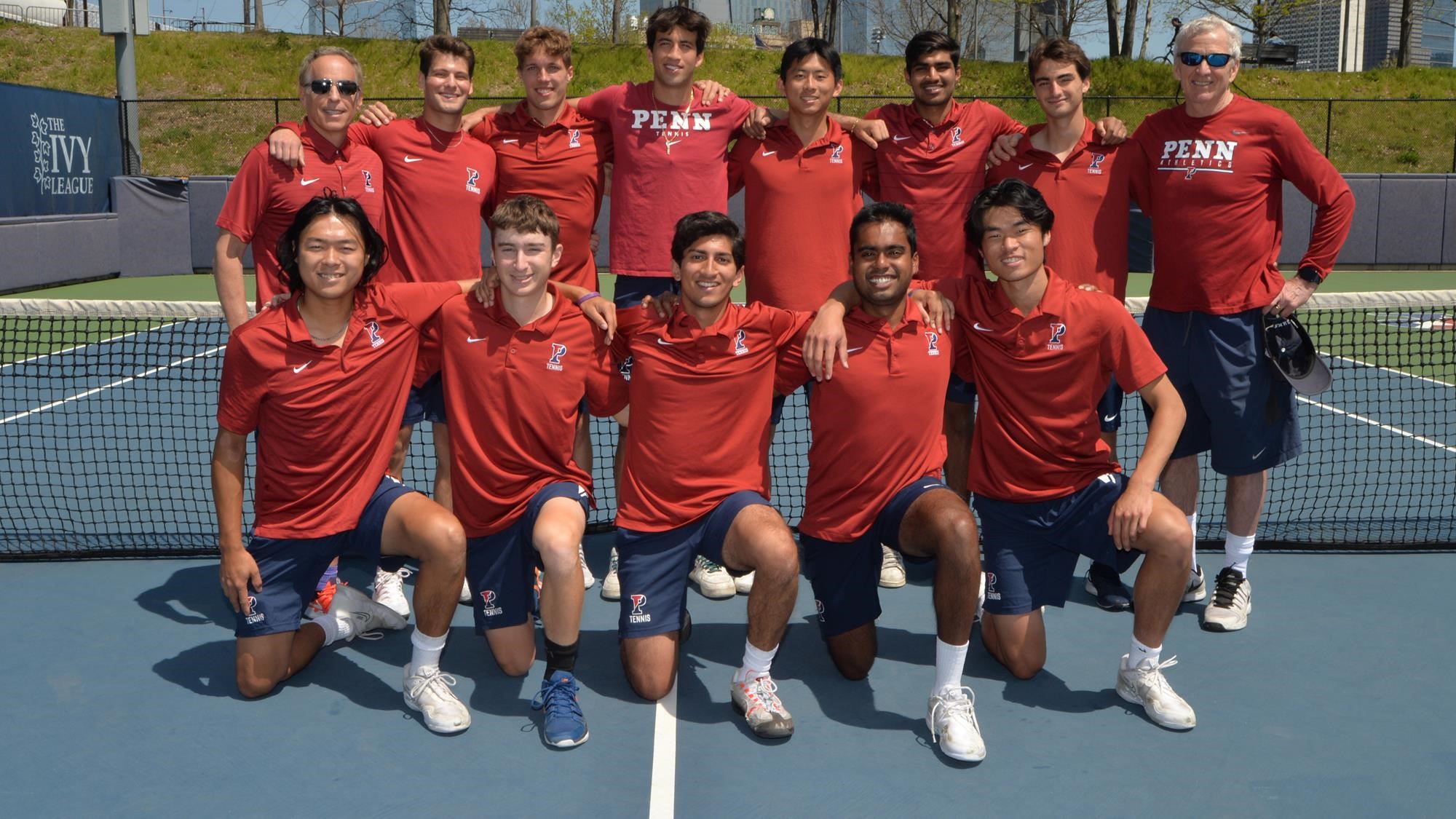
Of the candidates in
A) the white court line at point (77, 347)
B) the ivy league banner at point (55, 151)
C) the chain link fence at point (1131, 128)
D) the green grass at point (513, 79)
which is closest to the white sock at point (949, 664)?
the white court line at point (77, 347)

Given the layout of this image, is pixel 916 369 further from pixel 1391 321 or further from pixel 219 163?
pixel 219 163

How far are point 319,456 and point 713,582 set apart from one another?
198cm

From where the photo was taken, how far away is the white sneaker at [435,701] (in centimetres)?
438

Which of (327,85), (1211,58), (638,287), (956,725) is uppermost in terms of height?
(1211,58)

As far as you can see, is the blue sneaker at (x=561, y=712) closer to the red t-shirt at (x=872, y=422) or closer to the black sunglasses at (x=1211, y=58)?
the red t-shirt at (x=872, y=422)

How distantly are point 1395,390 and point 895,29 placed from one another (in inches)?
1753

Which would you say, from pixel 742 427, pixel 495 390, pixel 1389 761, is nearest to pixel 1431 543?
pixel 1389 761

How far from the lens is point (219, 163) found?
101 ft

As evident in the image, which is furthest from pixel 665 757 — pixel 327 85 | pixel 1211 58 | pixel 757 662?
pixel 1211 58

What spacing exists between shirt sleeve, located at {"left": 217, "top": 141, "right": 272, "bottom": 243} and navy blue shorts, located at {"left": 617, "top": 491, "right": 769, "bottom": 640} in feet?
7.34

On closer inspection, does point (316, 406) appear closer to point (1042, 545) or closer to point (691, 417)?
point (691, 417)

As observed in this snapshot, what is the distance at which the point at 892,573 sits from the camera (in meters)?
6.03

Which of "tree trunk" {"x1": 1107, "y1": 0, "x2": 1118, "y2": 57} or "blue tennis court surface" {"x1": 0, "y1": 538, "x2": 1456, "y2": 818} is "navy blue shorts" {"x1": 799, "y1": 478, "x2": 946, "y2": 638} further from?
"tree trunk" {"x1": 1107, "y1": 0, "x2": 1118, "y2": 57}

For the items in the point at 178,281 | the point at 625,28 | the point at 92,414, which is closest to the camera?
the point at 92,414
